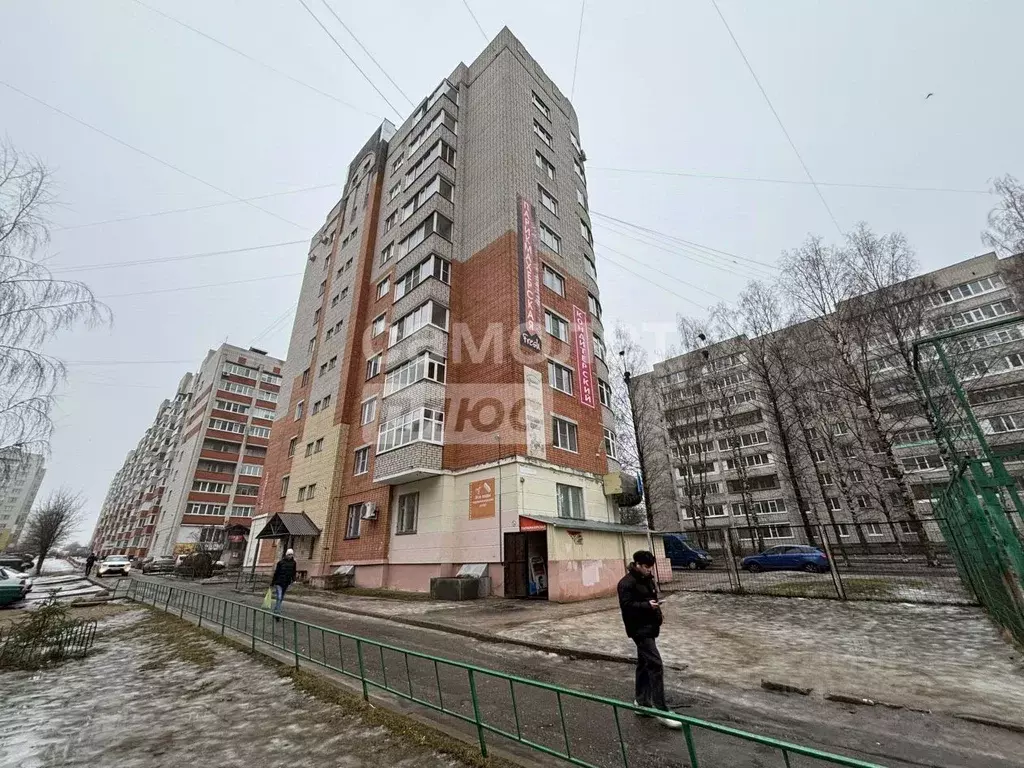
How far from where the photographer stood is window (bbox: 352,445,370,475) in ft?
75.2

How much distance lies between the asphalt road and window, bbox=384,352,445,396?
14.1 metres

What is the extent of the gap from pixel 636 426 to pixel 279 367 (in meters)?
57.7

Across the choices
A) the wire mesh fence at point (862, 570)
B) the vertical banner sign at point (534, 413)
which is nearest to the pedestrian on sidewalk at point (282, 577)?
the vertical banner sign at point (534, 413)

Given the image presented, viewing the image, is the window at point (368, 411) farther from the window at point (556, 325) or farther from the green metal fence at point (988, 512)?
the green metal fence at point (988, 512)

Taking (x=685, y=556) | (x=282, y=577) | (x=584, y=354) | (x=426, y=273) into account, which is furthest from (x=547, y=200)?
(x=282, y=577)

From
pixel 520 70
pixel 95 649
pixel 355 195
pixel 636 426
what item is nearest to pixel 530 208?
pixel 520 70

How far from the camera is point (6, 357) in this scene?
32.3 ft

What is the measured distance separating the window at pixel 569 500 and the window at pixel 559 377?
15.1ft

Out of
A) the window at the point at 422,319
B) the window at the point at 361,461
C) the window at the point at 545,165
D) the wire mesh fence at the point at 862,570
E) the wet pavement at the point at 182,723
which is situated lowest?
the wet pavement at the point at 182,723

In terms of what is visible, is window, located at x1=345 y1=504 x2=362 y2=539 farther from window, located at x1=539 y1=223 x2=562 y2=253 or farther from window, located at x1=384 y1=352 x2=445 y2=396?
window, located at x1=539 y1=223 x2=562 y2=253

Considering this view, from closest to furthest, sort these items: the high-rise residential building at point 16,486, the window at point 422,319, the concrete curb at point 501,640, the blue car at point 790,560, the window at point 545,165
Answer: the concrete curb at point 501,640 → the high-rise residential building at point 16,486 → the blue car at point 790,560 → the window at point 422,319 → the window at point 545,165

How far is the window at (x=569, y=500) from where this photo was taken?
61.4 feet

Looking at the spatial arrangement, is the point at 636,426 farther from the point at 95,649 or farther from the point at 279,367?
the point at 279,367

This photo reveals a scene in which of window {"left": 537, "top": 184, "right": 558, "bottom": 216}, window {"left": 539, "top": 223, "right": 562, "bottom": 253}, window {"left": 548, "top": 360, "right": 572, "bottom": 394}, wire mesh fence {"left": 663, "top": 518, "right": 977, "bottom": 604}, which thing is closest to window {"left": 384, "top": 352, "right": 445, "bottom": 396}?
window {"left": 548, "top": 360, "right": 572, "bottom": 394}
